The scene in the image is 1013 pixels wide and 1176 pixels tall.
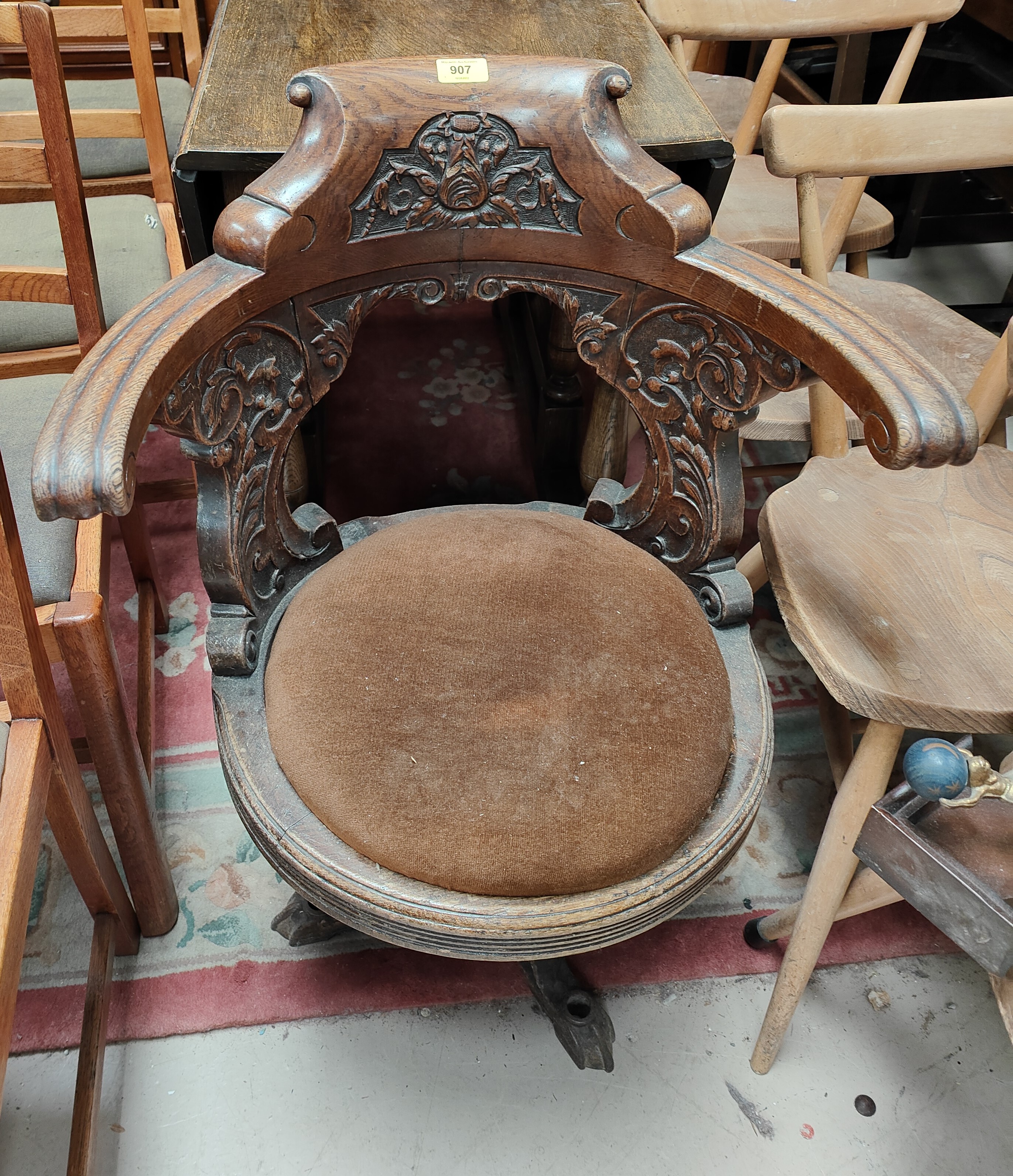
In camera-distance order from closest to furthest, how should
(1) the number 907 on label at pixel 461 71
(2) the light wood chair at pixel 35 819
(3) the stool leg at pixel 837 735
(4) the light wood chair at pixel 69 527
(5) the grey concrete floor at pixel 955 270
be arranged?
(2) the light wood chair at pixel 35 819, (1) the number 907 on label at pixel 461 71, (4) the light wood chair at pixel 69 527, (3) the stool leg at pixel 837 735, (5) the grey concrete floor at pixel 955 270

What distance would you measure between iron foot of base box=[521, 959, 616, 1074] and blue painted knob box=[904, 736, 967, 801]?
0.59m

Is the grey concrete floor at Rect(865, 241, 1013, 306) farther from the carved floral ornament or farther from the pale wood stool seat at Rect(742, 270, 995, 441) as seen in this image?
the carved floral ornament

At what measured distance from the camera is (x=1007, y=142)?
1.19 m

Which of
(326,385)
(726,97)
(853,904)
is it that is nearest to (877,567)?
(853,904)

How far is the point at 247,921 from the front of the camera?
1.28 metres

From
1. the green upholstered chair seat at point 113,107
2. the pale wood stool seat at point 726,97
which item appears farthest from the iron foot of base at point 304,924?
the pale wood stool seat at point 726,97

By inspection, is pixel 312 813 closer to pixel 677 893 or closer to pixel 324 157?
pixel 677 893

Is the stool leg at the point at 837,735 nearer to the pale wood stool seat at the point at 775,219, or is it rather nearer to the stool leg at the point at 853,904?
the stool leg at the point at 853,904

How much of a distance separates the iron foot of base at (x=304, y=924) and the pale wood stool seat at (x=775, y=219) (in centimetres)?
133

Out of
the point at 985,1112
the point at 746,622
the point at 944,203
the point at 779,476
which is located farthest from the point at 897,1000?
the point at 944,203

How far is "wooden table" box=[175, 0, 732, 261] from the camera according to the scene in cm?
118

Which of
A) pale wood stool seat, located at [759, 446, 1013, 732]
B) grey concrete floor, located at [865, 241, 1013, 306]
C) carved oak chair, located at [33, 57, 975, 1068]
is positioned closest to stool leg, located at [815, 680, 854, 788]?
pale wood stool seat, located at [759, 446, 1013, 732]

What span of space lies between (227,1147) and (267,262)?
1025 mm

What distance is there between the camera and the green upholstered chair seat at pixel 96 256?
1350 millimetres
